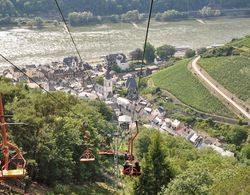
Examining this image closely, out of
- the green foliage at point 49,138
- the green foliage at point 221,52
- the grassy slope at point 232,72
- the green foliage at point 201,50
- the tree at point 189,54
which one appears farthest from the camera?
the green foliage at point 201,50

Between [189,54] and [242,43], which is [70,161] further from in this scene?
[242,43]

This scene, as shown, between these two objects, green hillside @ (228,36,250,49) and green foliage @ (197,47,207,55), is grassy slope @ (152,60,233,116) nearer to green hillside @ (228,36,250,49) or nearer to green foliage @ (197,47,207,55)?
green foliage @ (197,47,207,55)

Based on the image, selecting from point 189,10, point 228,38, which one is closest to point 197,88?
point 228,38

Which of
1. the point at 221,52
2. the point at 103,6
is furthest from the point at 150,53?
the point at 103,6

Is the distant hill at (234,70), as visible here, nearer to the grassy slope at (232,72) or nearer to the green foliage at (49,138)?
the grassy slope at (232,72)

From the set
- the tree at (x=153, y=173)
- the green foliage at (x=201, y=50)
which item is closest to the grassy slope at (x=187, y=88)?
the green foliage at (x=201, y=50)

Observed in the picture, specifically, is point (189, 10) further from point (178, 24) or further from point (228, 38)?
point (228, 38)
